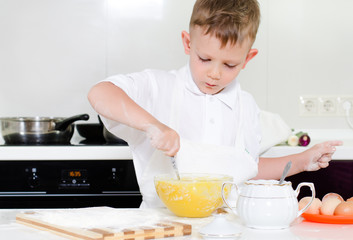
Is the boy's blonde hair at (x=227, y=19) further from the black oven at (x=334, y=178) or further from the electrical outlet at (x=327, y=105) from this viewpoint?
the electrical outlet at (x=327, y=105)

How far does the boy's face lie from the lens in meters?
1.36

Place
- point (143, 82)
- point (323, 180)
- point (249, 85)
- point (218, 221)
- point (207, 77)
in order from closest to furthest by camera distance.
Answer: point (218, 221)
point (207, 77)
point (143, 82)
point (323, 180)
point (249, 85)

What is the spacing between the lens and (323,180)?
2.08 meters

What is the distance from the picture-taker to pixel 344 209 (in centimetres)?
108

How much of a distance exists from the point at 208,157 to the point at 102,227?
541 mm

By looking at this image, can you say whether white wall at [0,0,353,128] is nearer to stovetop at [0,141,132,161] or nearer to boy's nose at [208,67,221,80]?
stovetop at [0,141,132,161]

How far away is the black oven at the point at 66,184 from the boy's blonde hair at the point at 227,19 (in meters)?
0.81

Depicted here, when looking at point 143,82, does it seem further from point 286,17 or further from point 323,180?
point 286,17

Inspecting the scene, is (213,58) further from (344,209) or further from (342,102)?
(342,102)

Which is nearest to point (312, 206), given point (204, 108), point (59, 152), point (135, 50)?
point (204, 108)

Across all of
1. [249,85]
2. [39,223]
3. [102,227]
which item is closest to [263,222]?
[102,227]

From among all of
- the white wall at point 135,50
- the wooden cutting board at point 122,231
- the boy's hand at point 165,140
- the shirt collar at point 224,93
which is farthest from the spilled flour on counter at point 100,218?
the white wall at point 135,50

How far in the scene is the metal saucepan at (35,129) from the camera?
207 cm

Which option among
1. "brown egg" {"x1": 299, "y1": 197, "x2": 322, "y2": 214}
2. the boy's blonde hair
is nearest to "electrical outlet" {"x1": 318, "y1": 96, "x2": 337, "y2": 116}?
the boy's blonde hair
